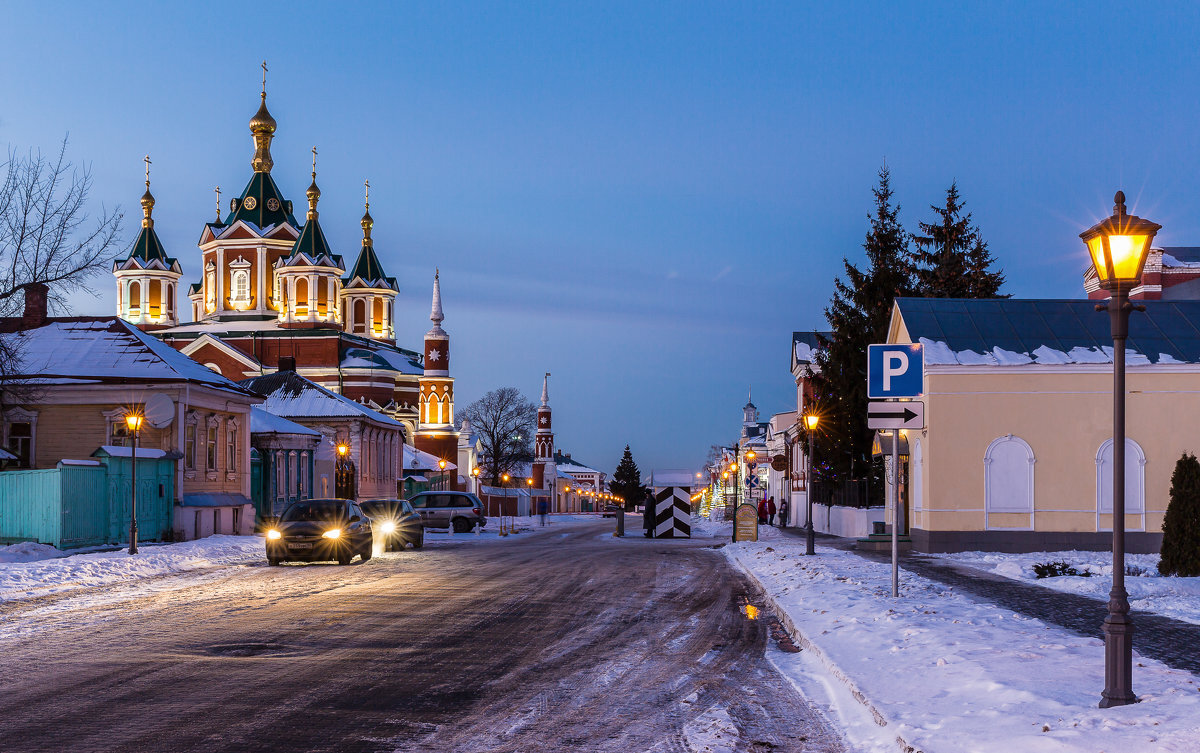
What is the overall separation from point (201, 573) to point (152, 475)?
1022 cm

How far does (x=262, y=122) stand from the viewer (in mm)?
98000

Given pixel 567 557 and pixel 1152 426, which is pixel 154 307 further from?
pixel 1152 426

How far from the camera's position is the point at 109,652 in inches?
478

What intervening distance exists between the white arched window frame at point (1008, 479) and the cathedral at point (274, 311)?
2514 inches

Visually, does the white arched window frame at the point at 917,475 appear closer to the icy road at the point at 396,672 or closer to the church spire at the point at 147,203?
the icy road at the point at 396,672

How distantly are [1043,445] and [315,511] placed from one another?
1659 cm

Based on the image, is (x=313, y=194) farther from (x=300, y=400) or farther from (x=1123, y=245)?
(x=1123, y=245)

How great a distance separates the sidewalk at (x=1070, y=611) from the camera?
37.2 feet

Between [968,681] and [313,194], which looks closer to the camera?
[968,681]

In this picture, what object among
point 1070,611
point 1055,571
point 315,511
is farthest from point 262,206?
point 1070,611

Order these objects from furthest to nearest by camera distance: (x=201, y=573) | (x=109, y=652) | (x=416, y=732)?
(x=201, y=573) < (x=109, y=652) < (x=416, y=732)

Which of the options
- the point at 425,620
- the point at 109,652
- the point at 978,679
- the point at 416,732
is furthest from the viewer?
the point at 425,620

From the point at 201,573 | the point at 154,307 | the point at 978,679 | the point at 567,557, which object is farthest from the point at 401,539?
the point at 154,307

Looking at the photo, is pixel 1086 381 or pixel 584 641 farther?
pixel 1086 381
